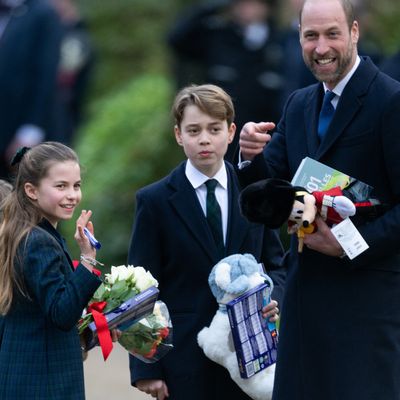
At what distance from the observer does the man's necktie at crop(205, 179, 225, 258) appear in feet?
18.6

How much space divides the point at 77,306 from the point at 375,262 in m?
1.07

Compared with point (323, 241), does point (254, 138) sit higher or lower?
higher

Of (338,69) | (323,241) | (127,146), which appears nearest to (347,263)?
(323,241)

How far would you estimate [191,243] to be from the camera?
561cm

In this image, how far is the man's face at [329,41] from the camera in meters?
5.12

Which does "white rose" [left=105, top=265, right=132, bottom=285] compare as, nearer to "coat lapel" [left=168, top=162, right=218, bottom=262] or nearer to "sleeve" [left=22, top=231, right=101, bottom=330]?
"sleeve" [left=22, top=231, right=101, bottom=330]

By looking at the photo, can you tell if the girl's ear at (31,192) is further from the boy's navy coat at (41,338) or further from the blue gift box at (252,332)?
the blue gift box at (252,332)

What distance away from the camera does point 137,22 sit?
1510 centimetres

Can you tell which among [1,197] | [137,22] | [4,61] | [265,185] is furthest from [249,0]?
[137,22]

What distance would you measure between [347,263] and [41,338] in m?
1.14

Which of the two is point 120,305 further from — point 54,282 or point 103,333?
point 54,282

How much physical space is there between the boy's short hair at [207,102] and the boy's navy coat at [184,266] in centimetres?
30

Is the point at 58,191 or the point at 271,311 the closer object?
the point at 58,191

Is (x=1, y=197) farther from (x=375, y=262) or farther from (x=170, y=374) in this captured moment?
(x=375, y=262)
